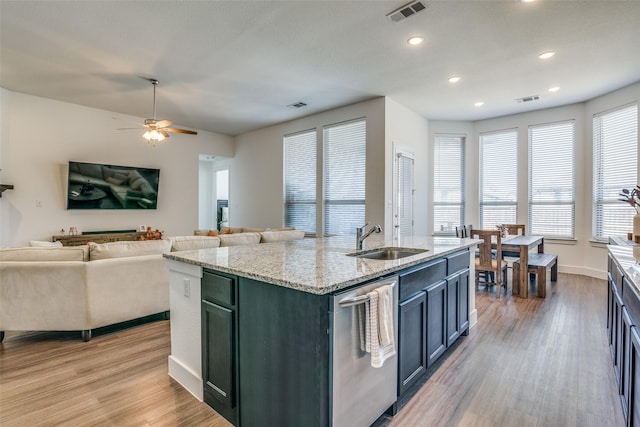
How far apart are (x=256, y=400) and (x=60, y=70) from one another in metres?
5.06

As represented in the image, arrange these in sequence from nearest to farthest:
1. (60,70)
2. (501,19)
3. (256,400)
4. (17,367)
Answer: (256,400), (17,367), (501,19), (60,70)

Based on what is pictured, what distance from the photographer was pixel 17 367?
250cm

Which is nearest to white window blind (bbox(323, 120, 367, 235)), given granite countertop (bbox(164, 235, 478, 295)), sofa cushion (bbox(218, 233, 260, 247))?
sofa cushion (bbox(218, 233, 260, 247))

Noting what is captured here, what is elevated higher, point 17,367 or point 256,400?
point 256,400

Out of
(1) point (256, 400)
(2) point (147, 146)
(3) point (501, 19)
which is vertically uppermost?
(3) point (501, 19)

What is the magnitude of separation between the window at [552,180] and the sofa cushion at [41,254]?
7256 millimetres

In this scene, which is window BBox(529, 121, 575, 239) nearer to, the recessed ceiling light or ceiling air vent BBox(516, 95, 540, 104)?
ceiling air vent BBox(516, 95, 540, 104)

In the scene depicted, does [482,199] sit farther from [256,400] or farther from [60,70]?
[60,70]

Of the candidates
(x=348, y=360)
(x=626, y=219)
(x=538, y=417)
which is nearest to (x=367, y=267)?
(x=348, y=360)

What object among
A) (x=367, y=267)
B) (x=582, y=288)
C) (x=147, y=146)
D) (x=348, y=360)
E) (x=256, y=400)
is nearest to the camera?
(x=348, y=360)

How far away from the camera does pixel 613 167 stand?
17.1 feet

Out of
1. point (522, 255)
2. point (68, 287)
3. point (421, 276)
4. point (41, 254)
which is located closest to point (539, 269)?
point (522, 255)

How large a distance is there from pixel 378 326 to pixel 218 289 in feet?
3.07

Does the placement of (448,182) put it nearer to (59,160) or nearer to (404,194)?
(404,194)
